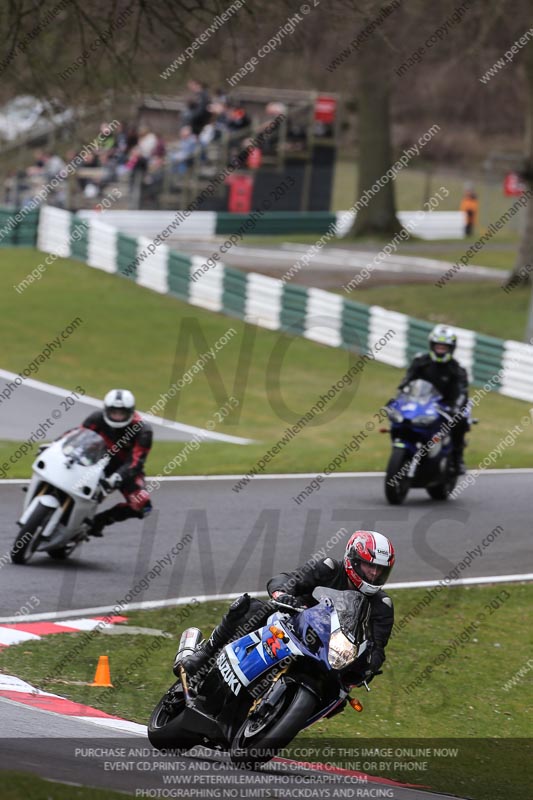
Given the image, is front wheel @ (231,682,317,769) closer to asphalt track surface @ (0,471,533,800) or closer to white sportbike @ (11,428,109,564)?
asphalt track surface @ (0,471,533,800)

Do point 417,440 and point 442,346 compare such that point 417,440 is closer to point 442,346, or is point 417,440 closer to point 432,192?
point 442,346

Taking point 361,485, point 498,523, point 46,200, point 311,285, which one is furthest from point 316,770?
point 46,200

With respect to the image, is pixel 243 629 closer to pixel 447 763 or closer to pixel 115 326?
pixel 447 763

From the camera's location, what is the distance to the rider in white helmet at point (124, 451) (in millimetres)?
11664

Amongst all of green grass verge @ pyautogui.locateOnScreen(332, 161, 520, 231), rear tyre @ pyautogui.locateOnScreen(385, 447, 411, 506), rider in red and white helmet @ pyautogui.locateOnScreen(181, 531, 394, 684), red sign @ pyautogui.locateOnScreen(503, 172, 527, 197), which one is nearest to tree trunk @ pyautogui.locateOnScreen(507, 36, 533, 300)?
green grass verge @ pyautogui.locateOnScreen(332, 161, 520, 231)

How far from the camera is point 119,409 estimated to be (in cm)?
1174

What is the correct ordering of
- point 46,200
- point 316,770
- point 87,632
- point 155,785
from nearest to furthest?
point 155,785 < point 316,770 < point 87,632 < point 46,200

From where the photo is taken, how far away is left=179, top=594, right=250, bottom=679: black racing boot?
761 cm

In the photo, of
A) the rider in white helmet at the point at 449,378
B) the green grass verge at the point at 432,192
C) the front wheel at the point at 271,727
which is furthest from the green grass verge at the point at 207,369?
the green grass verge at the point at 432,192

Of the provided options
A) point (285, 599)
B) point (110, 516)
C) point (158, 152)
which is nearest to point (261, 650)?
point (285, 599)

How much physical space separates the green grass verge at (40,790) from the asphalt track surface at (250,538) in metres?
4.73

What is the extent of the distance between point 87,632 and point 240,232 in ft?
95.8

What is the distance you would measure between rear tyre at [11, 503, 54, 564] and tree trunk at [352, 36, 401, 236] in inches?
1058

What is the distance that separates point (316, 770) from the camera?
7.59m
